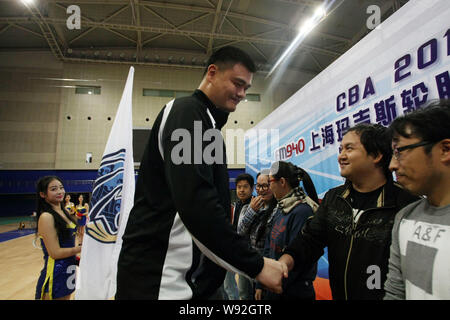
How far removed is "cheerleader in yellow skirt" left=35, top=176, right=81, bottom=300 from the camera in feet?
6.15

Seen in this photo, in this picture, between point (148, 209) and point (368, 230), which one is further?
point (368, 230)

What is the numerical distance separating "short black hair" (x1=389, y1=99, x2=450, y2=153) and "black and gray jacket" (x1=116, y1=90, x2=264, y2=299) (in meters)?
0.63

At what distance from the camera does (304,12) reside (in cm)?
767

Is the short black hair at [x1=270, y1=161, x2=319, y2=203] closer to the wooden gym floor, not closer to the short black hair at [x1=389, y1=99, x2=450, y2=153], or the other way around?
the short black hair at [x1=389, y1=99, x2=450, y2=153]

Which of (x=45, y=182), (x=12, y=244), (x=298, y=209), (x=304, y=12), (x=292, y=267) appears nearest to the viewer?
(x=292, y=267)

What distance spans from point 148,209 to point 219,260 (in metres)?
0.32

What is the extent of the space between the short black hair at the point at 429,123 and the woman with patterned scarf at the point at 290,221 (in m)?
0.89

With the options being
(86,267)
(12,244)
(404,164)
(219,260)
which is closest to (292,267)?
(219,260)

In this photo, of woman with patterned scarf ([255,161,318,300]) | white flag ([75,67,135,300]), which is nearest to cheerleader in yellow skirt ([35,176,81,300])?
white flag ([75,67,135,300])

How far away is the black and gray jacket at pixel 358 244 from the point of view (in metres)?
0.99

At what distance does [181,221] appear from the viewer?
851 millimetres

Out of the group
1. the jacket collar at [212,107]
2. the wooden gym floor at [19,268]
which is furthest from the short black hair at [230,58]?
the wooden gym floor at [19,268]

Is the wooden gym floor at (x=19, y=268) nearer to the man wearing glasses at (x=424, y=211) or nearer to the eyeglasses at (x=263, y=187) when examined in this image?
the eyeglasses at (x=263, y=187)
